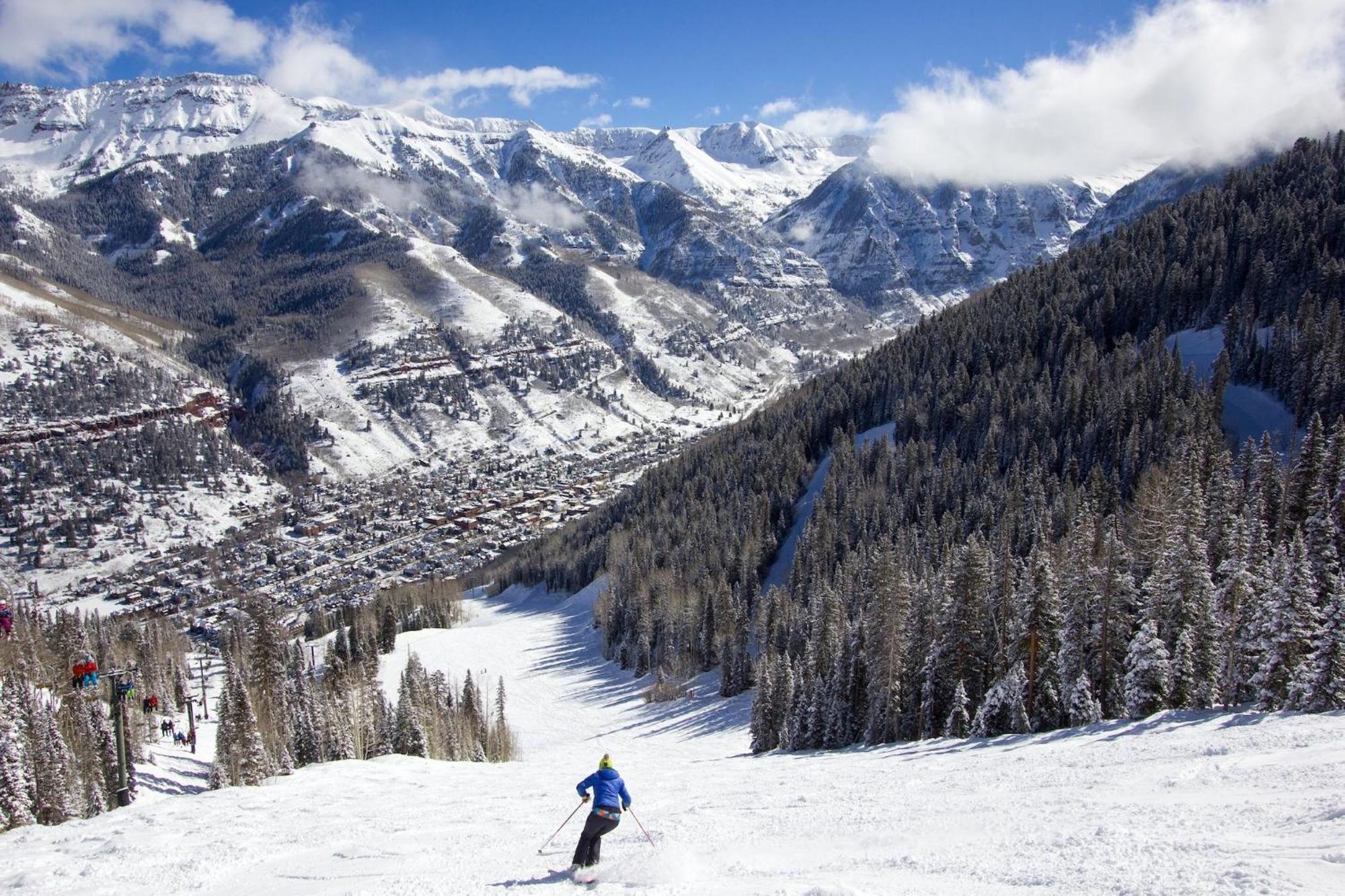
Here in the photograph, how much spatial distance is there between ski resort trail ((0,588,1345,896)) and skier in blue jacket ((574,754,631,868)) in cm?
53

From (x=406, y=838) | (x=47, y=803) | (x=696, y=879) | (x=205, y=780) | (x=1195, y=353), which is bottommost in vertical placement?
(x=205, y=780)

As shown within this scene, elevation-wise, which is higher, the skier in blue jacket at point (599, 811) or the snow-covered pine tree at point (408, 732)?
the skier in blue jacket at point (599, 811)

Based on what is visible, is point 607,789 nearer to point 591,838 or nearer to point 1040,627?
point 591,838

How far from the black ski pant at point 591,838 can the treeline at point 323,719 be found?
37.3 metres

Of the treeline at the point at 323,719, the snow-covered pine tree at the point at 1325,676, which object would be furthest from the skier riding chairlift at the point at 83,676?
the snow-covered pine tree at the point at 1325,676

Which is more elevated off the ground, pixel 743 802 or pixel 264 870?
pixel 264 870

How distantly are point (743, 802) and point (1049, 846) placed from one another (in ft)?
37.8

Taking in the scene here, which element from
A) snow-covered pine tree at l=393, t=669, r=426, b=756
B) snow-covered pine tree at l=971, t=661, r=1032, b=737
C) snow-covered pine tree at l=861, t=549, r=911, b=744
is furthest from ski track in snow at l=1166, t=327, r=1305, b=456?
snow-covered pine tree at l=393, t=669, r=426, b=756

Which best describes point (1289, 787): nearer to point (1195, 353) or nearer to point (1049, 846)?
point (1049, 846)

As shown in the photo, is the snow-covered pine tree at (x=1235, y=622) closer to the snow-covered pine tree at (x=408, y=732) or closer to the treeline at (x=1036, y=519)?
the treeline at (x=1036, y=519)

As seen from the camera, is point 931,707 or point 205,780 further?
point 205,780

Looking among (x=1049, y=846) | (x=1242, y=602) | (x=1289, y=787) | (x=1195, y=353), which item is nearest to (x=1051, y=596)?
(x=1242, y=602)

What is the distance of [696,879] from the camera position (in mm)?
15531

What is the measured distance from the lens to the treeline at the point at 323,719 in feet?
169
